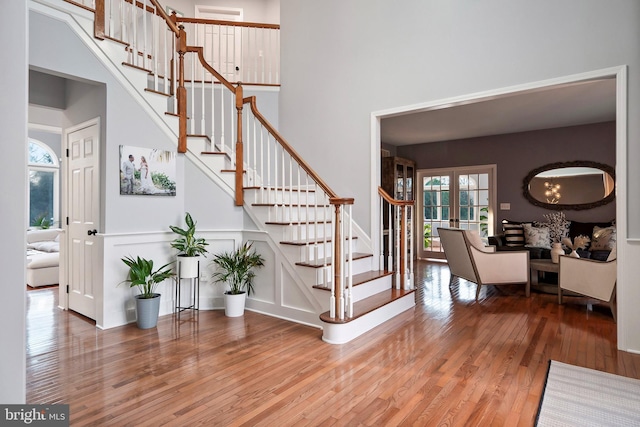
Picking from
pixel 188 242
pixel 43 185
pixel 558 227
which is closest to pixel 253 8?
pixel 188 242

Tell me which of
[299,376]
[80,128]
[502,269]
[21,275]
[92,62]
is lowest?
[299,376]

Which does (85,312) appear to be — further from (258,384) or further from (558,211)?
(558,211)

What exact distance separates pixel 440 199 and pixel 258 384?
6.89 meters

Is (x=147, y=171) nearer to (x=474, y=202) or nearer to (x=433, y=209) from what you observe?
(x=433, y=209)

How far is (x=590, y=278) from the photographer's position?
3912 millimetres

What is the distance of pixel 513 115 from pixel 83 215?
254 inches

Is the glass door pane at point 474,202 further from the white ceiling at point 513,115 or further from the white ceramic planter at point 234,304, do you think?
the white ceramic planter at point 234,304

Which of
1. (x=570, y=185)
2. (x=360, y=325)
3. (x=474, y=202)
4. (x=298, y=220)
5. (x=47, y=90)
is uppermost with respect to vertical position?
(x=47, y=90)

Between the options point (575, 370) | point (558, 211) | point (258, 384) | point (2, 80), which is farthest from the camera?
point (558, 211)

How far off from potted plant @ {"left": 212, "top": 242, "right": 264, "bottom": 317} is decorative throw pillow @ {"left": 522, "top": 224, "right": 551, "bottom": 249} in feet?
16.6

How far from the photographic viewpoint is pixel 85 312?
376cm

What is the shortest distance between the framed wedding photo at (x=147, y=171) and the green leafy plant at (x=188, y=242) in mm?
416

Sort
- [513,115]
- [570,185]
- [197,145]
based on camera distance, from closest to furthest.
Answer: [197,145]
[513,115]
[570,185]

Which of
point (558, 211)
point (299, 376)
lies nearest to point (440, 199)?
point (558, 211)
